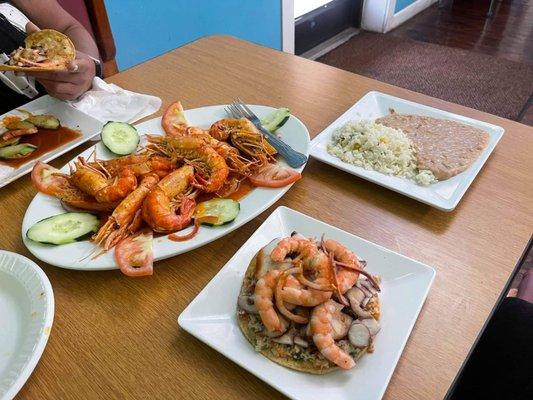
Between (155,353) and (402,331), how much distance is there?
17.8 inches

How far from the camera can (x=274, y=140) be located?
3.91ft

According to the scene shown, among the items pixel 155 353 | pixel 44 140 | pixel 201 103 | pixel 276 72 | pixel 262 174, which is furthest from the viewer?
pixel 276 72

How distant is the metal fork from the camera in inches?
44.4

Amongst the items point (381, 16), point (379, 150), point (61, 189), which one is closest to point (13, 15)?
point (61, 189)

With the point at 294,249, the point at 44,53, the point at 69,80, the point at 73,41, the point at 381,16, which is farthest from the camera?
the point at 381,16

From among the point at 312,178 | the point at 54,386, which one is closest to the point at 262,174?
the point at 312,178

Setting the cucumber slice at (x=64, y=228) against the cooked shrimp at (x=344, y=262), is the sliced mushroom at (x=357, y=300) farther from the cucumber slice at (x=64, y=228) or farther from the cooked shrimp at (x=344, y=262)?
the cucumber slice at (x=64, y=228)

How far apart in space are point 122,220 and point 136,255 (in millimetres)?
105

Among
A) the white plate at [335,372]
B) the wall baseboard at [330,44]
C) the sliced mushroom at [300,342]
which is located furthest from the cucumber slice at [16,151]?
the wall baseboard at [330,44]

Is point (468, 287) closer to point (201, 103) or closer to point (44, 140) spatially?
point (201, 103)

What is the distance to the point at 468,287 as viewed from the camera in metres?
0.86

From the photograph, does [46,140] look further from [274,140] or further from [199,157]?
[274,140]

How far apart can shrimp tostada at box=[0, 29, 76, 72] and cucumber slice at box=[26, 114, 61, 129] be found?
171mm

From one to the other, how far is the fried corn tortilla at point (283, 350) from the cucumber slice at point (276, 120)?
0.56m
